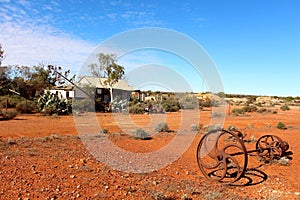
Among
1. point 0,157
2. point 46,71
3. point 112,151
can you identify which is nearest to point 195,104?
point 46,71

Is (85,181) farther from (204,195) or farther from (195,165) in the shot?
(195,165)

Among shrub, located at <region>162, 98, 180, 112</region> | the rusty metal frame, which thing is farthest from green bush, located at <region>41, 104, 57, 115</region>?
the rusty metal frame

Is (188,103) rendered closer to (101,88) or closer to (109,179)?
(101,88)

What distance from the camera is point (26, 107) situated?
2053cm

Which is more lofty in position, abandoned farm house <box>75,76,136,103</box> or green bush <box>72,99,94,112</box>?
abandoned farm house <box>75,76,136,103</box>

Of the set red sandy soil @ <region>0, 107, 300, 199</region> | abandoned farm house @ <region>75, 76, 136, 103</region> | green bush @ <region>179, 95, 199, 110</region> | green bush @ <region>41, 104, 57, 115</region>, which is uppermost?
abandoned farm house @ <region>75, 76, 136, 103</region>

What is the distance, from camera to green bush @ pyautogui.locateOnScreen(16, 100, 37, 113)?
2025 centimetres

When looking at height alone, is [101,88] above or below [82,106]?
above

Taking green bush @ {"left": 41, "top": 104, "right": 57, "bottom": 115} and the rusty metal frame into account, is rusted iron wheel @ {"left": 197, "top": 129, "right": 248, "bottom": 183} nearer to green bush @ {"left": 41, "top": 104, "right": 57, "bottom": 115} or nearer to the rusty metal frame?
the rusty metal frame

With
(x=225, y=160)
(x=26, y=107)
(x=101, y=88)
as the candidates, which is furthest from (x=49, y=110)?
(x=225, y=160)

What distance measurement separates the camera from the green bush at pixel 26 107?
66.4 feet

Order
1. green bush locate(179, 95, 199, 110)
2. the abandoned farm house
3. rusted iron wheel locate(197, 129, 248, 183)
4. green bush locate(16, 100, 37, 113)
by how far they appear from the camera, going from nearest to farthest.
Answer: rusted iron wheel locate(197, 129, 248, 183)
green bush locate(16, 100, 37, 113)
the abandoned farm house
green bush locate(179, 95, 199, 110)

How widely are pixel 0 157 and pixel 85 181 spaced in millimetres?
2563

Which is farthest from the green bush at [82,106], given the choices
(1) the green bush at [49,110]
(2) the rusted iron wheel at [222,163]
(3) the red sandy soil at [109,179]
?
(2) the rusted iron wheel at [222,163]
